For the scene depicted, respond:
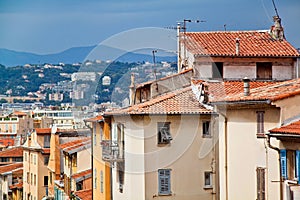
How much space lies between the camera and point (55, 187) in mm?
65500

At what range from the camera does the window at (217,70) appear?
42.4 meters

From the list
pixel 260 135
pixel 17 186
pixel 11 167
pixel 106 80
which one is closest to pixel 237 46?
pixel 106 80

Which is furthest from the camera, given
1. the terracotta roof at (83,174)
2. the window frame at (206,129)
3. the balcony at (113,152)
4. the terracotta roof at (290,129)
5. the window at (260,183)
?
the terracotta roof at (83,174)

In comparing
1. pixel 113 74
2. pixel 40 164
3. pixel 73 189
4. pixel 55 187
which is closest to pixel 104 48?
pixel 73 189

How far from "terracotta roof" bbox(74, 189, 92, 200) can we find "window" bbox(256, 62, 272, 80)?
42.8 ft

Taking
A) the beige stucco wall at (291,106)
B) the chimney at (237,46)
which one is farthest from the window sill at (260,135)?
the chimney at (237,46)

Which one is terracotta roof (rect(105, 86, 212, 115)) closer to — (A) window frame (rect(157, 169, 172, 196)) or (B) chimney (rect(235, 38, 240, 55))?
(A) window frame (rect(157, 169, 172, 196))

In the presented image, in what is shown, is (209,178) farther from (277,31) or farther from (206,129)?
(277,31)

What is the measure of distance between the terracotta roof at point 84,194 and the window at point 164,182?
13273 mm

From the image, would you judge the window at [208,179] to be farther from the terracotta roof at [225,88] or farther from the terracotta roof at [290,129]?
the terracotta roof at [290,129]

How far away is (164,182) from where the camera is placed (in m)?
37.3

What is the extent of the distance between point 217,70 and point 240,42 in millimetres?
2493

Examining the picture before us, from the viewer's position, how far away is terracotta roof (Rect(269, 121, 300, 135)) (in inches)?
950

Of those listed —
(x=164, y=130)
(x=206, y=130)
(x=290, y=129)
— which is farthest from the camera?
(x=206, y=130)
